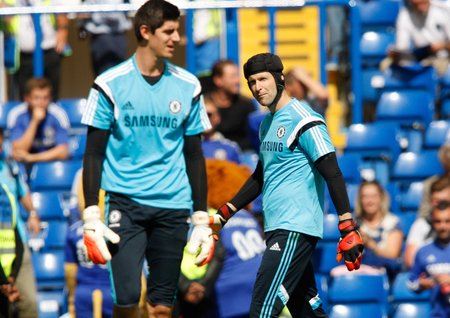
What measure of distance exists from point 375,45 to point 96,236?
18.5ft

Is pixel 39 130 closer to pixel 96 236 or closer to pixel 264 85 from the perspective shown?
pixel 96 236

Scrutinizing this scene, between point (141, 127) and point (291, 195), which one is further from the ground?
point (141, 127)

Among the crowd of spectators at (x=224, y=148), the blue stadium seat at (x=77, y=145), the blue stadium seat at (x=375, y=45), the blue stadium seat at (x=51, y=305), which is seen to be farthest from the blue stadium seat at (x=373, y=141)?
the blue stadium seat at (x=51, y=305)

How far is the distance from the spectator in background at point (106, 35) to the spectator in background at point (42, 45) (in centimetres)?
52

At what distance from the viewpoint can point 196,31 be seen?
1180 centimetres

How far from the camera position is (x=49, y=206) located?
1038 centimetres

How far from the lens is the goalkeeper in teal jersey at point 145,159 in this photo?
22.5 feet

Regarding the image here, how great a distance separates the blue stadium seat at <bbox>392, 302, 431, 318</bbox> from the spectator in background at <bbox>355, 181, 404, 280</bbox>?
443 millimetres

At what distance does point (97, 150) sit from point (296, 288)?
1279 millimetres

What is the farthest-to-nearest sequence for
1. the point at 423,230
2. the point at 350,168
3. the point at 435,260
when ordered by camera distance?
the point at 350,168, the point at 423,230, the point at 435,260

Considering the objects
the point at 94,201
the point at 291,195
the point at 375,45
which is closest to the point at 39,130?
the point at 375,45

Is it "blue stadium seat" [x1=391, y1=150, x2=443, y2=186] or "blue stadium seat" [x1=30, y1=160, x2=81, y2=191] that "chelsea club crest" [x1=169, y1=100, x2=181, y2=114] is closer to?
"blue stadium seat" [x1=30, y1=160, x2=81, y2=191]

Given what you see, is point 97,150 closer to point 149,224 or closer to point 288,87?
point 149,224

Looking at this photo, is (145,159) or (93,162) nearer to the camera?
(93,162)
